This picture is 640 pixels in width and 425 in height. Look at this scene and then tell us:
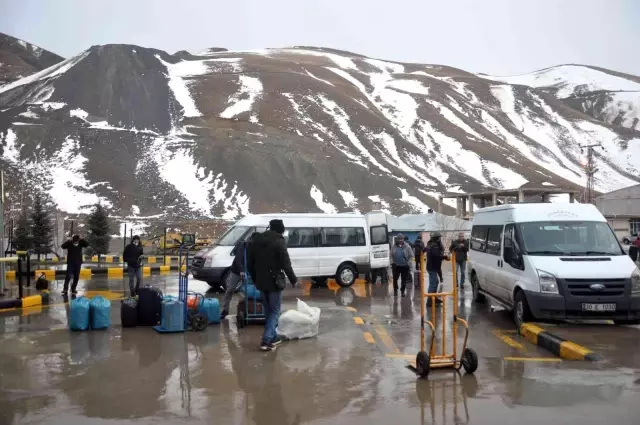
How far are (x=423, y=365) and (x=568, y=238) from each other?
5.53 meters

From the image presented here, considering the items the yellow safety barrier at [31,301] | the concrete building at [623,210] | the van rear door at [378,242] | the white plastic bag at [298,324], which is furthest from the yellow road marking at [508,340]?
the concrete building at [623,210]

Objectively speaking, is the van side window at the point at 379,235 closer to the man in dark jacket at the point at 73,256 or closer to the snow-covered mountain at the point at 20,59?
the man in dark jacket at the point at 73,256

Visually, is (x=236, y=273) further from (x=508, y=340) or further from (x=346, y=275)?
(x=346, y=275)

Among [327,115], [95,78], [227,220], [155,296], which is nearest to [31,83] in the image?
[95,78]

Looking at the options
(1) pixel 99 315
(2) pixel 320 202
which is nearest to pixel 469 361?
(1) pixel 99 315

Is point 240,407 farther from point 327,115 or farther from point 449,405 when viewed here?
point 327,115

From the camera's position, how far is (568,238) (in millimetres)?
11109

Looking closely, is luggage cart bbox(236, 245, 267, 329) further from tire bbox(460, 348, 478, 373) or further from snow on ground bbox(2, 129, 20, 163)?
snow on ground bbox(2, 129, 20, 163)

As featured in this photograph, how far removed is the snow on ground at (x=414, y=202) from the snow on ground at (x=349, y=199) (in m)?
7.22

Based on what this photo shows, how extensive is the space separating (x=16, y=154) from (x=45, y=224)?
3936 cm

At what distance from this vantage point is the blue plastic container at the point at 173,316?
32.2 feet

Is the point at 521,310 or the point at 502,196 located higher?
the point at 502,196

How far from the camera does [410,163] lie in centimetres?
10169

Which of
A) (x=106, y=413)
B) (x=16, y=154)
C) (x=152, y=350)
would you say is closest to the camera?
(x=106, y=413)
